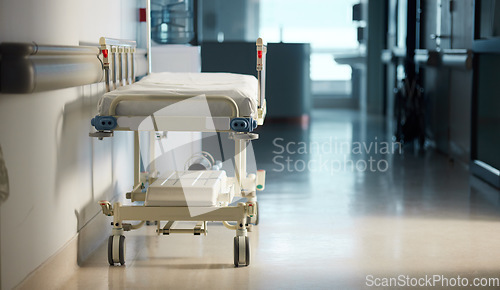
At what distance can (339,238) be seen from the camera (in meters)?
3.75

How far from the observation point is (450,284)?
2955 millimetres

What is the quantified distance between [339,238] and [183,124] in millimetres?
1220

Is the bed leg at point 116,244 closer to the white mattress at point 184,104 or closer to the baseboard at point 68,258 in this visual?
the baseboard at point 68,258

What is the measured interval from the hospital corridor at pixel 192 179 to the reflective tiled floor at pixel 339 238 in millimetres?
14

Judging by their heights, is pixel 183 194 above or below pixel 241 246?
above

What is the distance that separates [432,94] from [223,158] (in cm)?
261

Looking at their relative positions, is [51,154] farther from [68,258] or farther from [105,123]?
[68,258]

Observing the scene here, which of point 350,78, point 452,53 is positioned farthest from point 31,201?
point 350,78

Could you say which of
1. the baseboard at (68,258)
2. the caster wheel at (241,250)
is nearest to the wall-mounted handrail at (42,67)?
the baseboard at (68,258)

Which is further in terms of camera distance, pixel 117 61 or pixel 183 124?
pixel 117 61

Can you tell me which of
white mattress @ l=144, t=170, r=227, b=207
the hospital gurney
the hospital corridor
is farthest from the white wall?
white mattress @ l=144, t=170, r=227, b=207

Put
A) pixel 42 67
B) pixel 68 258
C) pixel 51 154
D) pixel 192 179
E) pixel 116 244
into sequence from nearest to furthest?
pixel 42 67 < pixel 51 154 < pixel 68 258 < pixel 116 244 < pixel 192 179

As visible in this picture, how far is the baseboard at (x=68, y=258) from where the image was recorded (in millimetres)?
2695

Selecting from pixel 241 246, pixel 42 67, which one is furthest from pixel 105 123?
pixel 241 246
